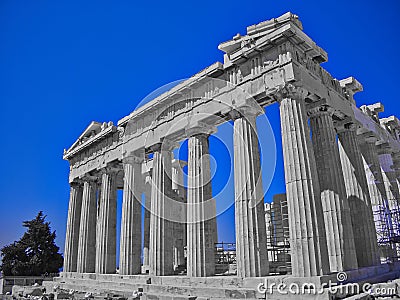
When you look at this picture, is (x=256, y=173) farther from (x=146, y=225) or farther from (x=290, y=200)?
(x=146, y=225)

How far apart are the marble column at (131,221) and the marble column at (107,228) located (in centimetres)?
309

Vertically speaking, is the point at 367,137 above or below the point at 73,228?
above

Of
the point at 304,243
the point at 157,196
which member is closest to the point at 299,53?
the point at 304,243

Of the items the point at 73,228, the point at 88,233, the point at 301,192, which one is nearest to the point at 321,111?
the point at 301,192

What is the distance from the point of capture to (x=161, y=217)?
74.3 ft

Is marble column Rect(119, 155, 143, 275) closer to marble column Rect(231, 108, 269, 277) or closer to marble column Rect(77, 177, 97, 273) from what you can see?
marble column Rect(77, 177, 97, 273)

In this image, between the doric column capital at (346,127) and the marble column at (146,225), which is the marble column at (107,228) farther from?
the doric column capital at (346,127)

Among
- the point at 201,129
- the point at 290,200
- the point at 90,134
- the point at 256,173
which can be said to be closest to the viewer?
the point at 290,200

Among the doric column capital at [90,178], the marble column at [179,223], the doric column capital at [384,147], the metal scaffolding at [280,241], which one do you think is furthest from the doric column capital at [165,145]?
the doric column capital at [384,147]

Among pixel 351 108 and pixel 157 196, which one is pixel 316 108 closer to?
pixel 351 108

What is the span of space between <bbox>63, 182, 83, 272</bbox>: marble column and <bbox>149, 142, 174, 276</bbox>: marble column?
13.9 meters

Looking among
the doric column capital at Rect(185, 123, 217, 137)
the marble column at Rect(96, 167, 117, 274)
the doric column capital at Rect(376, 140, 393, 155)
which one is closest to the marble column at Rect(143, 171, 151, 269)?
the marble column at Rect(96, 167, 117, 274)

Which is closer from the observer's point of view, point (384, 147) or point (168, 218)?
point (168, 218)
